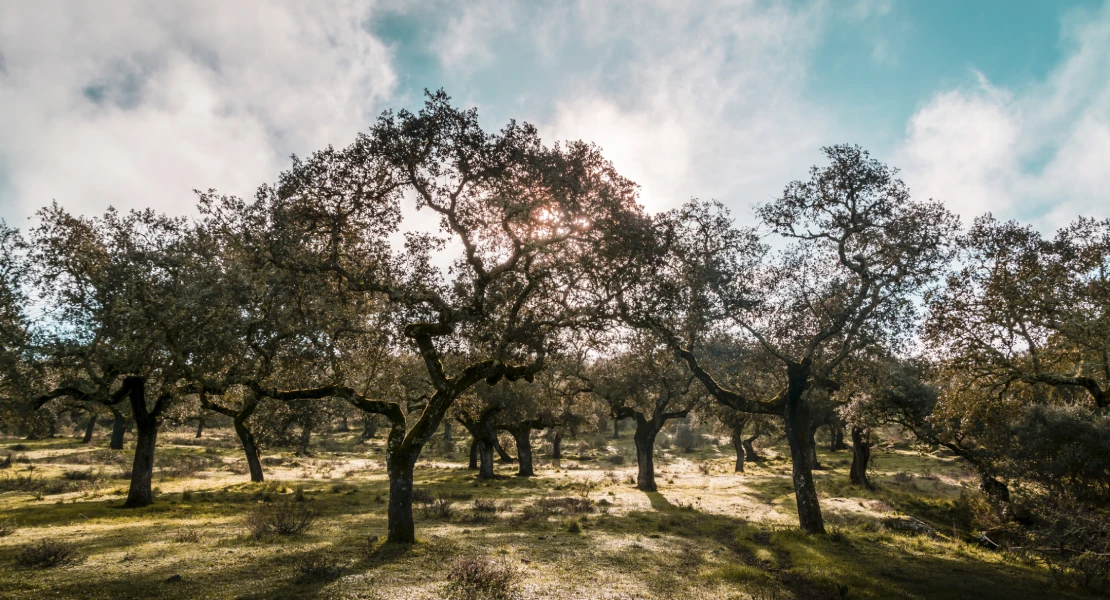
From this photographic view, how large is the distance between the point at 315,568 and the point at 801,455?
20436 mm

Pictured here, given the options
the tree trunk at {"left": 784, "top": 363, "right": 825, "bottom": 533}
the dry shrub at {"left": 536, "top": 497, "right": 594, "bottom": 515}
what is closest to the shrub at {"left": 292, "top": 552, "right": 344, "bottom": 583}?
the dry shrub at {"left": 536, "top": 497, "right": 594, "bottom": 515}

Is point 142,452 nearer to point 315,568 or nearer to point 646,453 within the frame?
point 315,568

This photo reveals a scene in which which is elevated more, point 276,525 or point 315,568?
point 315,568

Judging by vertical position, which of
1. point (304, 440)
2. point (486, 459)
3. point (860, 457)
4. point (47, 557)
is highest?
point (304, 440)

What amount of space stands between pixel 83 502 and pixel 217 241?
20511 mm

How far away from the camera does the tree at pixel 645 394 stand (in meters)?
37.0

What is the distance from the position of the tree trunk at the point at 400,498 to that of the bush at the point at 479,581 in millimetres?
3960

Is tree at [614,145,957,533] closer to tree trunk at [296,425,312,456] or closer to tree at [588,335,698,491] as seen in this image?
tree at [588,335,698,491]

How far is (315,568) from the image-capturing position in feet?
48.3

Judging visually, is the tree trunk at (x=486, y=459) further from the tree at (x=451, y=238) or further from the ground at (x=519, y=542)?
the tree at (x=451, y=238)

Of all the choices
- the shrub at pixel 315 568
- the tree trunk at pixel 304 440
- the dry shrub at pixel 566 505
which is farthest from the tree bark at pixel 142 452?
the dry shrub at pixel 566 505

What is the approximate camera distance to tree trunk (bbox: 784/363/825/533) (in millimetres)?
23719

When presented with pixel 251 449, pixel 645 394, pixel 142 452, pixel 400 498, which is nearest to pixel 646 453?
pixel 645 394

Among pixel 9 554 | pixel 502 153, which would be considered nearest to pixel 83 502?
pixel 9 554
